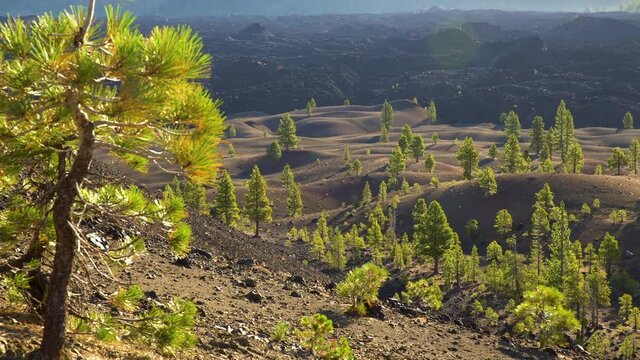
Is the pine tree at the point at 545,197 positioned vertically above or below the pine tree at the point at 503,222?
above

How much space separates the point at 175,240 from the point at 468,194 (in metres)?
72.9

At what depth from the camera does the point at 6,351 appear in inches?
261

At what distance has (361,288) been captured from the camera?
72.8ft

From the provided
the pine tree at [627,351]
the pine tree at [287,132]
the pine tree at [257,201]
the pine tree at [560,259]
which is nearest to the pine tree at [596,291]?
the pine tree at [560,259]

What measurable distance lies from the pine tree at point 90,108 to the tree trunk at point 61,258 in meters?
0.01

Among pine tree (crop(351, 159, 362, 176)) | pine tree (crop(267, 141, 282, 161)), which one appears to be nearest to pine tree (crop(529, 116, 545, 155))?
pine tree (crop(351, 159, 362, 176))

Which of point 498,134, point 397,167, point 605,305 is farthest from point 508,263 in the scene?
point 498,134

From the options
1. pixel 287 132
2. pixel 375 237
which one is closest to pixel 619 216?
pixel 375 237

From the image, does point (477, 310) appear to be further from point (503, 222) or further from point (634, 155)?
point (634, 155)

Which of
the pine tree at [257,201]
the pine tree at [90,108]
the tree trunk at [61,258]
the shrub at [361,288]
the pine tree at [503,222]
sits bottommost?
the pine tree at [503,222]

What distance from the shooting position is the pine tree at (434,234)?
55.3m

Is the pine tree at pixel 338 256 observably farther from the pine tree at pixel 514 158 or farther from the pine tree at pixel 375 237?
the pine tree at pixel 514 158

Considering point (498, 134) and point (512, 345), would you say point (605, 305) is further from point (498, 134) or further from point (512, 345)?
point (498, 134)

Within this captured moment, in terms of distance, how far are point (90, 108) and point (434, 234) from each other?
2044 inches
